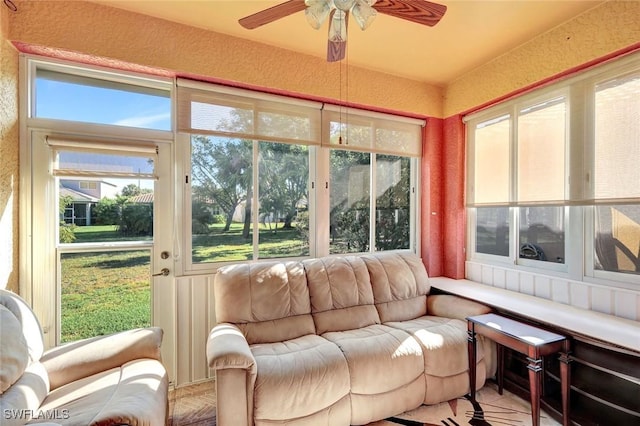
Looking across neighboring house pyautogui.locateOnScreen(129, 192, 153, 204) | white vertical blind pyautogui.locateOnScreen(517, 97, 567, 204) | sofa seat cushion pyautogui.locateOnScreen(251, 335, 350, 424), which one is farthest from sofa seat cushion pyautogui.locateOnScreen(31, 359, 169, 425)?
white vertical blind pyautogui.locateOnScreen(517, 97, 567, 204)

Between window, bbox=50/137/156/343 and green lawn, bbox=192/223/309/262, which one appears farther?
green lawn, bbox=192/223/309/262

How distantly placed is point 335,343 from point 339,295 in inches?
18.9

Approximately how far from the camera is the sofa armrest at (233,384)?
4.98ft

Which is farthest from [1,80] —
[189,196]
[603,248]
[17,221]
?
[603,248]

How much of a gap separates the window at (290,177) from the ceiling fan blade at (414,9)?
1383 mm

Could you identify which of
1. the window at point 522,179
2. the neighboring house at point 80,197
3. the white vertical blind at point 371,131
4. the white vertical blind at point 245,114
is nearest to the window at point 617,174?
the window at point 522,179

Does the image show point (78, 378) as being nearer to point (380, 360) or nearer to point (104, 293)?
point (104, 293)

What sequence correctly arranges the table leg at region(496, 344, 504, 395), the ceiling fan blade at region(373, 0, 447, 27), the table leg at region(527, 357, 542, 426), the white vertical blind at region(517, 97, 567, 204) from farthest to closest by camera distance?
the white vertical blind at region(517, 97, 567, 204) → the table leg at region(496, 344, 504, 395) → the table leg at region(527, 357, 542, 426) → the ceiling fan blade at region(373, 0, 447, 27)

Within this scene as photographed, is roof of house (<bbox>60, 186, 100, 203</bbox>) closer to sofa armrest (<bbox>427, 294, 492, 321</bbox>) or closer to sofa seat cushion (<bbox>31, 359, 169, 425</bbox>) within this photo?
sofa seat cushion (<bbox>31, 359, 169, 425</bbox>)

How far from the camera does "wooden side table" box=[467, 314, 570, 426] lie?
168 cm

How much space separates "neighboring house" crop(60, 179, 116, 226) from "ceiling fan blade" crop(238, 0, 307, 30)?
1.64 metres

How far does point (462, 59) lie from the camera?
2.68 meters

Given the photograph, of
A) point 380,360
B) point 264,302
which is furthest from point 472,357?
point 264,302

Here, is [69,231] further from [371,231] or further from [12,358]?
[371,231]
